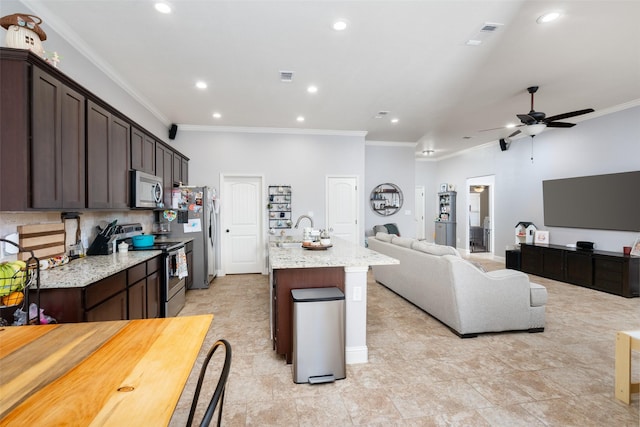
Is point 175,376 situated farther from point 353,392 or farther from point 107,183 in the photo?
point 107,183

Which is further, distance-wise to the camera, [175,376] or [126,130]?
[126,130]

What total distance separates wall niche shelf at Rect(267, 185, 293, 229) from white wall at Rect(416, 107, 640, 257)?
5227 millimetres

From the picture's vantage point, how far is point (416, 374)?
2.42 m

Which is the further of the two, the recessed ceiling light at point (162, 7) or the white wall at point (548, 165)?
the white wall at point (548, 165)

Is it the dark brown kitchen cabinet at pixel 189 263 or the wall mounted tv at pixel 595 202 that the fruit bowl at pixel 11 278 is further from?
the wall mounted tv at pixel 595 202

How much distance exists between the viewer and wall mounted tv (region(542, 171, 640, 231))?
4711 mm

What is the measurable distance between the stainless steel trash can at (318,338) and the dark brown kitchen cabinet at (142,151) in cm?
261

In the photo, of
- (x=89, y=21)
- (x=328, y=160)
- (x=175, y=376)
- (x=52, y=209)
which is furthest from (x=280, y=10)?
(x=328, y=160)

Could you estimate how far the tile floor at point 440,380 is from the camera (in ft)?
6.33

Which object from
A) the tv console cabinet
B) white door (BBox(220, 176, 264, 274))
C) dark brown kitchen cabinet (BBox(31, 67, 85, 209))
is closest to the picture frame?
the tv console cabinet

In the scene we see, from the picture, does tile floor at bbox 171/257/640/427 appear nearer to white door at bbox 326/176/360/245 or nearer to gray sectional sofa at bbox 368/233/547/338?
gray sectional sofa at bbox 368/233/547/338

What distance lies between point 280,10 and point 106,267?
253 centimetres

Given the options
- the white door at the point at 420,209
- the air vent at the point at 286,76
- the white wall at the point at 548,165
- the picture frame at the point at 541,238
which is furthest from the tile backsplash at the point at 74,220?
the white door at the point at 420,209

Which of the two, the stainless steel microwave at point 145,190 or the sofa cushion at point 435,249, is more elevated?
the stainless steel microwave at point 145,190
